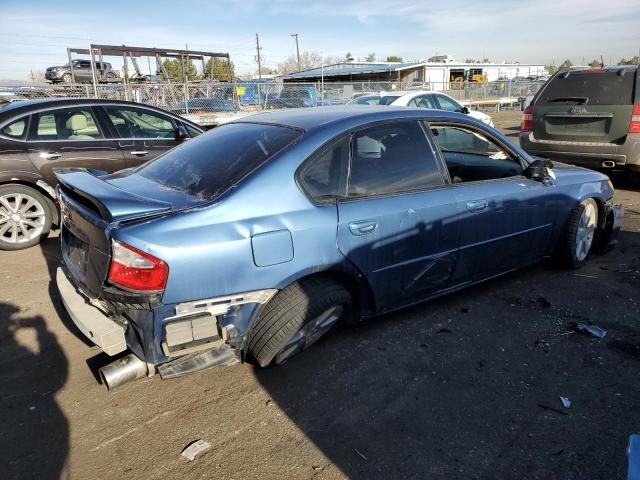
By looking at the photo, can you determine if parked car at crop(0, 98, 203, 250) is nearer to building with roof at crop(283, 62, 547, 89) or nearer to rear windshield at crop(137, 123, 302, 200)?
rear windshield at crop(137, 123, 302, 200)

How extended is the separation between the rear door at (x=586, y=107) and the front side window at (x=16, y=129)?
7281mm

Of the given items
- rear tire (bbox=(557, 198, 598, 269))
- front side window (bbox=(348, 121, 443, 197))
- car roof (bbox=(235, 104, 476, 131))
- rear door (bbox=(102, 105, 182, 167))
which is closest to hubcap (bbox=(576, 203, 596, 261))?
rear tire (bbox=(557, 198, 598, 269))

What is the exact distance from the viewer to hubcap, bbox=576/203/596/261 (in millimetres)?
4602

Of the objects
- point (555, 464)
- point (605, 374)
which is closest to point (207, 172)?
point (555, 464)

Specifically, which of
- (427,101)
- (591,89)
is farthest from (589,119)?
(427,101)

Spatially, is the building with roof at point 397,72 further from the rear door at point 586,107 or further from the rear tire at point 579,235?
the rear tire at point 579,235

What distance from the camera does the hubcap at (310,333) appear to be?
2947 millimetres

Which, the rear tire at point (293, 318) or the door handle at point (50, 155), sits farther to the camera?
the door handle at point (50, 155)

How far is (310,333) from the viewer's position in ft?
9.97

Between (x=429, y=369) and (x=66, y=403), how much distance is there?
216 centimetres

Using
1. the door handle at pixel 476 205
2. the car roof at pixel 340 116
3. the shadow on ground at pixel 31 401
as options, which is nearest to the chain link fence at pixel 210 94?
the car roof at pixel 340 116

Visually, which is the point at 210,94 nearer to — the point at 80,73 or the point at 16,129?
the point at 80,73

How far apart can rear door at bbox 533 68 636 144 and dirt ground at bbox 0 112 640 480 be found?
4.29 m

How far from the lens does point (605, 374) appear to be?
118 inches
